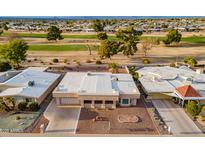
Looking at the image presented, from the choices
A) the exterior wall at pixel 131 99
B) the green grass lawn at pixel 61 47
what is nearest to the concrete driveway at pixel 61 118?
the exterior wall at pixel 131 99

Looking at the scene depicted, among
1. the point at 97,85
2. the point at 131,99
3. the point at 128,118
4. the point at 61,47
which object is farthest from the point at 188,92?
the point at 61,47

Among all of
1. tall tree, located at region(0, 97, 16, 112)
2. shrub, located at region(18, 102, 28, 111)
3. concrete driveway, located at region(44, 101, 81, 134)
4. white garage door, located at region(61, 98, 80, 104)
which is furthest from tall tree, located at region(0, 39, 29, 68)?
white garage door, located at region(61, 98, 80, 104)

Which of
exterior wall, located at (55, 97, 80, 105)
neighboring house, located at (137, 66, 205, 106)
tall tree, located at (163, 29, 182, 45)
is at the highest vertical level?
tall tree, located at (163, 29, 182, 45)

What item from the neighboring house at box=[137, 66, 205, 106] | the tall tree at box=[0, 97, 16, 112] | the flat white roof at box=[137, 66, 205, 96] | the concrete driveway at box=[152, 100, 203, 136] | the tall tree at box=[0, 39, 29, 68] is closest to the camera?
the concrete driveway at box=[152, 100, 203, 136]

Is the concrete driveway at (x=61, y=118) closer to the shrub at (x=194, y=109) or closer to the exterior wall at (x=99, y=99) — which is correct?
the exterior wall at (x=99, y=99)

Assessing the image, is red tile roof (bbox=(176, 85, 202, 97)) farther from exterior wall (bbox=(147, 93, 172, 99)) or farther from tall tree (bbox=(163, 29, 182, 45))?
tall tree (bbox=(163, 29, 182, 45))

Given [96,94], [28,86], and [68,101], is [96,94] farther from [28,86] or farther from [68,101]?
[28,86]
